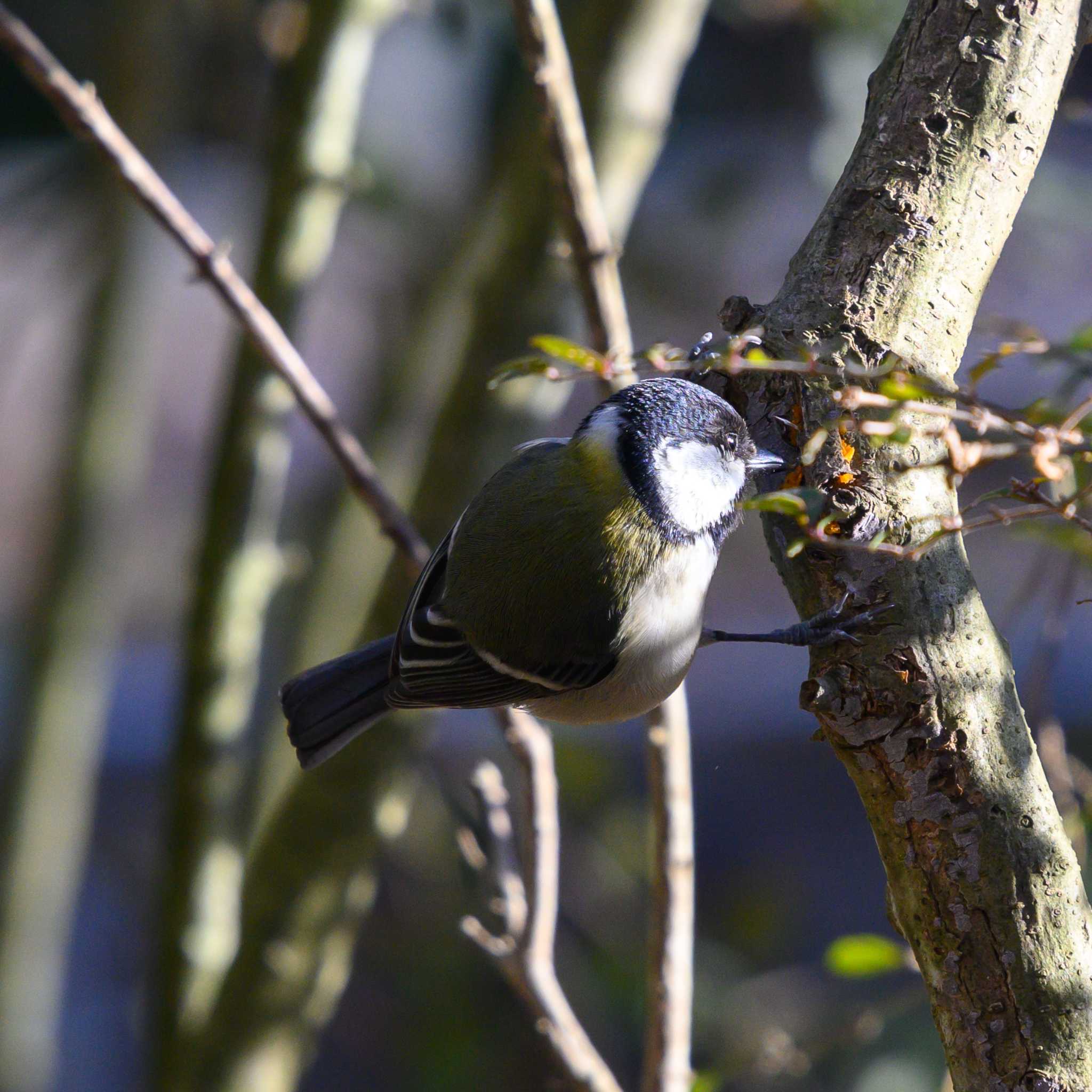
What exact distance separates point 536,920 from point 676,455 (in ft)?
1.49

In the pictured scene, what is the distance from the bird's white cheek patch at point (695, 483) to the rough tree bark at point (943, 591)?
26cm

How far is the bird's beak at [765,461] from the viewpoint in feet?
2.86

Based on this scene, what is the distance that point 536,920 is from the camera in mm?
1065

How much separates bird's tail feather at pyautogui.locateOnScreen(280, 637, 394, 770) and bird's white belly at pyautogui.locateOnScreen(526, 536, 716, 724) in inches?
10.2

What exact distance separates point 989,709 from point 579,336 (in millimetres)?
988

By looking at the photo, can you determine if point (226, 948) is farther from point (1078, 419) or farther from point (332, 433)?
point (1078, 419)

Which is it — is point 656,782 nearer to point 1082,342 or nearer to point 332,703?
point 332,703

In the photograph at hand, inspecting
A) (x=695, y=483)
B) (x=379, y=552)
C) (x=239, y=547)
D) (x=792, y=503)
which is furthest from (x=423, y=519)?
(x=792, y=503)

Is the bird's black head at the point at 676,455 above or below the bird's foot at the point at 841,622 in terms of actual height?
below

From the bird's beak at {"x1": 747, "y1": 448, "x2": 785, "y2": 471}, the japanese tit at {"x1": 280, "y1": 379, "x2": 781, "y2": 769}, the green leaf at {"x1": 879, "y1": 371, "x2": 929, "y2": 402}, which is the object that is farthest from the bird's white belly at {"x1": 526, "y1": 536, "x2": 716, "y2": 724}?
the green leaf at {"x1": 879, "y1": 371, "x2": 929, "y2": 402}

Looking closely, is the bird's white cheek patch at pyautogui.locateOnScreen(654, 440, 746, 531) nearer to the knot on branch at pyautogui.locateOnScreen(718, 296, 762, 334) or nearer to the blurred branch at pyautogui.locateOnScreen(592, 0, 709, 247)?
the knot on branch at pyautogui.locateOnScreen(718, 296, 762, 334)

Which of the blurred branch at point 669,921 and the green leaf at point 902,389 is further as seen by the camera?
the blurred branch at point 669,921

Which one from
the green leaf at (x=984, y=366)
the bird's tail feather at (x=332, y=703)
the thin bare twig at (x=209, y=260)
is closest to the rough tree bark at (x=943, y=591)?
the green leaf at (x=984, y=366)

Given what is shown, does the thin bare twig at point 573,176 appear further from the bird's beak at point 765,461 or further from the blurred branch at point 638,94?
the blurred branch at point 638,94
